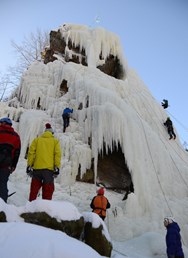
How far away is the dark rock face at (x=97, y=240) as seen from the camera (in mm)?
3807

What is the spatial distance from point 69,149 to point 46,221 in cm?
576

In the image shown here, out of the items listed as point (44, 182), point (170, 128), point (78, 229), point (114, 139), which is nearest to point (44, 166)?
point (44, 182)

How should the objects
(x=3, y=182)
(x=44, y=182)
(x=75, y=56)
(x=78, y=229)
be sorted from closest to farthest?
(x=78, y=229) < (x=3, y=182) < (x=44, y=182) < (x=75, y=56)

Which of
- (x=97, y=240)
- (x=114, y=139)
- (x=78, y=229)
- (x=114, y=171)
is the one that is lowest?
(x=97, y=240)

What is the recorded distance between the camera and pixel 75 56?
607 inches

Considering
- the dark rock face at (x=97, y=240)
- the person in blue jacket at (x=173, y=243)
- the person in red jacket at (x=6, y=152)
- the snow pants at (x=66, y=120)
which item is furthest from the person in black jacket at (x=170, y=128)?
the dark rock face at (x=97, y=240)

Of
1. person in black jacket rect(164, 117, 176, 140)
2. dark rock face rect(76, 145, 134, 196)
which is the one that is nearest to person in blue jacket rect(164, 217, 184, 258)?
dark rock face rect(76, 145, 134, 196)

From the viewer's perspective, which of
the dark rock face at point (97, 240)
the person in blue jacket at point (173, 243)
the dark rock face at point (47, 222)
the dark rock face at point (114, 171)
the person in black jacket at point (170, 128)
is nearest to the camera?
the dark rock face at point (47, 222)

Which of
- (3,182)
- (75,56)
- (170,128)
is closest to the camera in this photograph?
(3,182)

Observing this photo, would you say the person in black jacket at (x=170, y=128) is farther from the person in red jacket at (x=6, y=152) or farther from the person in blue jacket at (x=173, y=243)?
the person in red jacket at (x=6, y=152)

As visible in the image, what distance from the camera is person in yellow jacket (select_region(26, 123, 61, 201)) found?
4754 mm

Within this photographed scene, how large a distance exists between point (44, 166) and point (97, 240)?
1482 mm

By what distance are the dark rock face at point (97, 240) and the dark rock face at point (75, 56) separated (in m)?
12.3

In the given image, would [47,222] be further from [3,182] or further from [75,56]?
[75,56]
